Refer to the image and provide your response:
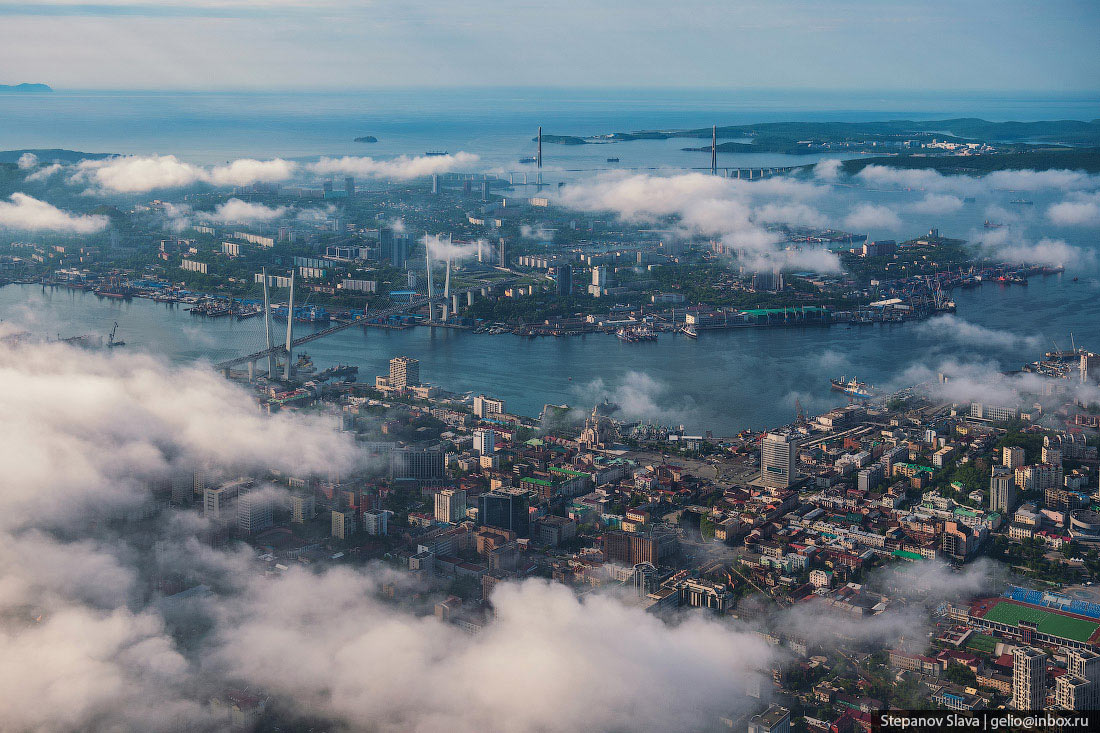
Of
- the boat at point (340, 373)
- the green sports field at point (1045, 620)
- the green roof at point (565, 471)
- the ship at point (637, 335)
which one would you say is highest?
the ship at point (637, 335)

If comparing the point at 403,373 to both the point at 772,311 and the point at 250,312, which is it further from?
the point at 772,311

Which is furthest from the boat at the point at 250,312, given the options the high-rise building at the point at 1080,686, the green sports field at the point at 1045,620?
the high-rise building at the point at 1080,686

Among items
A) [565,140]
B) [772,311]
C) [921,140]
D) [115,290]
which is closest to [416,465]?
[772,311]

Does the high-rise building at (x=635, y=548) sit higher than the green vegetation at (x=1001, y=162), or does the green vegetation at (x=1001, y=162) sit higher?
the green vegetation at (x=1001, y=162)

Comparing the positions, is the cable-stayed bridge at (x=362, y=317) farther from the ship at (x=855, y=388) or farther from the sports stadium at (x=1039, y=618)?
the sports stadium at (x=1039, y=618)

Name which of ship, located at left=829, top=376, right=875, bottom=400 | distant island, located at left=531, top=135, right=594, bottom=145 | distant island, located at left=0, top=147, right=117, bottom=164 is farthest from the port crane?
distant island, located at left=531, top=135, right=594, bottom=145
